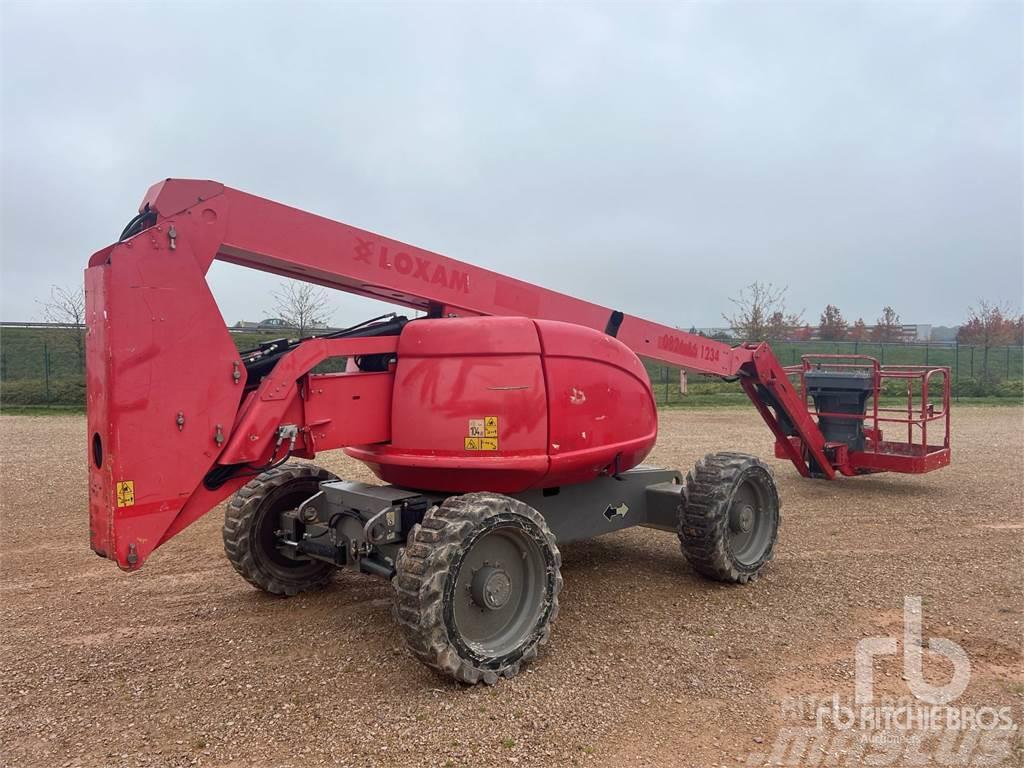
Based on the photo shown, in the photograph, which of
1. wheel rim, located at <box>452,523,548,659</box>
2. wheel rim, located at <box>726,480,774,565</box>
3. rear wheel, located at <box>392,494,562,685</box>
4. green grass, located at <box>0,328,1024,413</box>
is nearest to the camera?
rear wheel, located at <box>392,494,562,685</box>

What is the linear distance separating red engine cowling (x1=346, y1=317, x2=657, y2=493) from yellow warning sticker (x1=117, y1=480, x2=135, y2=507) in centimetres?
156

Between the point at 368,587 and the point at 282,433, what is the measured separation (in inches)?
82.7

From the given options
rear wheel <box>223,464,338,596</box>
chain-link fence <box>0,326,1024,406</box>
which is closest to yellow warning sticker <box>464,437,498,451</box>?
rear wheel <box>223,464,338,596</box>

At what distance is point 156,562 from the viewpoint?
22.2 feet

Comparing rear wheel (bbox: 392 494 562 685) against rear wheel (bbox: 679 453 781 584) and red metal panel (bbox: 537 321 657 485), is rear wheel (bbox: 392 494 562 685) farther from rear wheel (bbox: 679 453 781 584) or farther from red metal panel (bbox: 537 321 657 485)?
rear wheel (bbox: 679 453 781 584)

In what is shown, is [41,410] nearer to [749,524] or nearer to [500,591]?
[500,591]

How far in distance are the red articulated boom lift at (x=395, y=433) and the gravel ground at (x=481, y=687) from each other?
386 mm

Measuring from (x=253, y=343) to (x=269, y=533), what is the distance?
1855 centimetres

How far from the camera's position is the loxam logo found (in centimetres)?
465

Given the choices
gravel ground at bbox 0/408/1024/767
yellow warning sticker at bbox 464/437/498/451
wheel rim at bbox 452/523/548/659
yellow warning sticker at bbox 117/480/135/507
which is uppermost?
yellow warning sticker at bbox 464/437/498/451

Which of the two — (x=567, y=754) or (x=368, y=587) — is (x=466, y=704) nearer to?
(x=567, y=754)

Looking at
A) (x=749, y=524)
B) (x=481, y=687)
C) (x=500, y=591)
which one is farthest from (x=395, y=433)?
(x=749, y=524)

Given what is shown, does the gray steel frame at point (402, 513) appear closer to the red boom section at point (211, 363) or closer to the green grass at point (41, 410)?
the red boom section at point (211, 363)

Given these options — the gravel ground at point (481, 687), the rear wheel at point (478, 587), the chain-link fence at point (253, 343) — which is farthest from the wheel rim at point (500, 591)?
the chain-link fence at point (253, 343)
